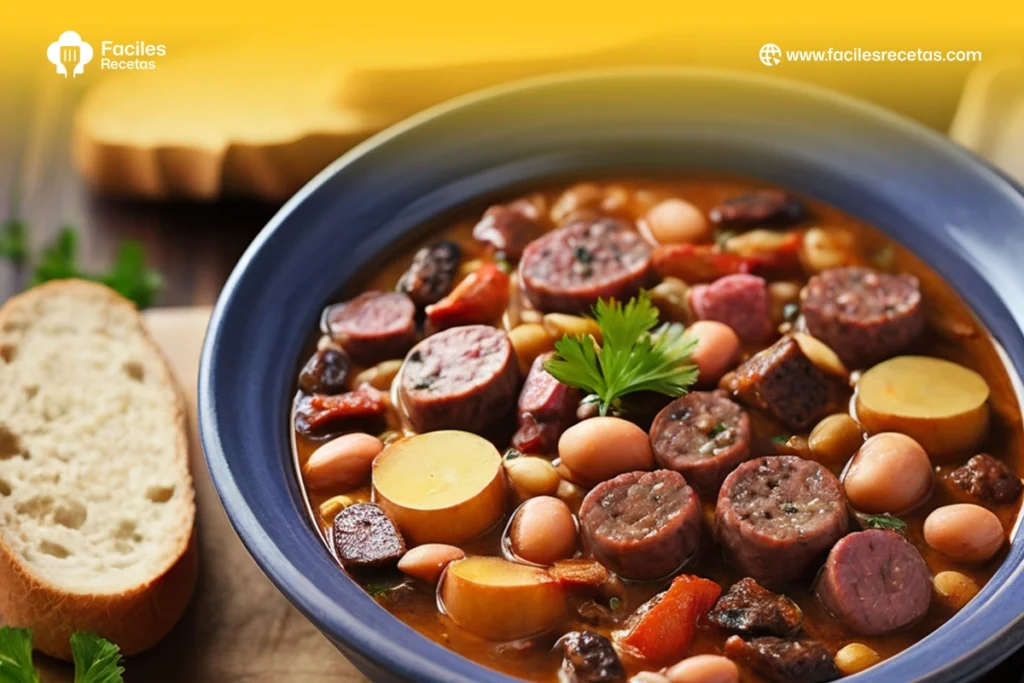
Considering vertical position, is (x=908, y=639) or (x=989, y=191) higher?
(x=989, y=191)

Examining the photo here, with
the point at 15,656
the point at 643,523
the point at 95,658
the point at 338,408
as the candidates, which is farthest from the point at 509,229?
the point at 15,656

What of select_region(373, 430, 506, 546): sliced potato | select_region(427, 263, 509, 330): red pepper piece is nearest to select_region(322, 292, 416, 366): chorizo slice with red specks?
select_region(427, 263, 509, 330): red pepper piece

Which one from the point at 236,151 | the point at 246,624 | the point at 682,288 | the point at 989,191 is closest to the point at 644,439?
the point at 682,288

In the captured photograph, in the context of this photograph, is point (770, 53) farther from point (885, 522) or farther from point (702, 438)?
point (885, 522)

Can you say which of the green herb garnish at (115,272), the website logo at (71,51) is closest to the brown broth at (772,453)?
the green herb garnish at (115,272)

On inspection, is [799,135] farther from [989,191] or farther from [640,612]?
[640,612]

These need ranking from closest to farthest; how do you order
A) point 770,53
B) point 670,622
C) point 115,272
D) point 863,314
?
point 670,622, point 863,314, point 115,272, point 770,53

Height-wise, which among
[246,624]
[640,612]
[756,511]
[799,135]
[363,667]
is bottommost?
[246,624]
